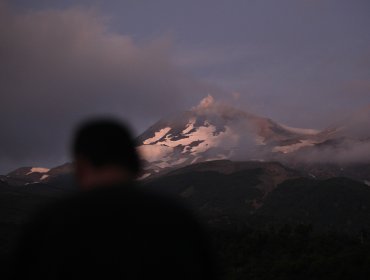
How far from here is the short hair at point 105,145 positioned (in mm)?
4582

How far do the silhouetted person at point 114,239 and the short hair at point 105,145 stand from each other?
0.25 metres

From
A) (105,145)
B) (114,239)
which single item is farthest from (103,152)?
(114,239)

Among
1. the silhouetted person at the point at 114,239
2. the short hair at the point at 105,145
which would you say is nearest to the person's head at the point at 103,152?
the short hair at the point at 105,145

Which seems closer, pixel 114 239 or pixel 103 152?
pixel 114 239

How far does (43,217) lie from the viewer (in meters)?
3.99

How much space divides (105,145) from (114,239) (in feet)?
3.03

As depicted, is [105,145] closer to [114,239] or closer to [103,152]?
[103,152]

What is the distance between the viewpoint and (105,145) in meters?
4.59

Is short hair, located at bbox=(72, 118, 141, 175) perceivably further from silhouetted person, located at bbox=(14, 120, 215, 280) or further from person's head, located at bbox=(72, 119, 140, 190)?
silhouetted person, located at bbox=(14, 120, 215, 280)

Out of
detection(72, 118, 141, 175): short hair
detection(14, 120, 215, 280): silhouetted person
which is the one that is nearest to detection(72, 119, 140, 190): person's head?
detection(72, 118, 141, 175): short hair

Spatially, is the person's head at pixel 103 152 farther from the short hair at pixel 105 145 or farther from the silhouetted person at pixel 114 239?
the silhouetted person at pixel 114 239

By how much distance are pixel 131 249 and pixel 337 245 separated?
252 ft

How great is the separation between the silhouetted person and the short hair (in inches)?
10.0

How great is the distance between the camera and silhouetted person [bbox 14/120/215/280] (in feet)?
12.9
